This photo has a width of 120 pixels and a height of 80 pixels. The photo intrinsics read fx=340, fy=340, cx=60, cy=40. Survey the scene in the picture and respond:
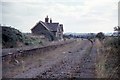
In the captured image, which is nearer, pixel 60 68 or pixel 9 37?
pixel 60 68

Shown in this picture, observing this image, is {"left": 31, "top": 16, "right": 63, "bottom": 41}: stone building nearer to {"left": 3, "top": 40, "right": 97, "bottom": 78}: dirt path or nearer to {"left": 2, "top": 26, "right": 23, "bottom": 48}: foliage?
{"left": 2, "top": 26, "right": 23, "bottom": 48}: foliage

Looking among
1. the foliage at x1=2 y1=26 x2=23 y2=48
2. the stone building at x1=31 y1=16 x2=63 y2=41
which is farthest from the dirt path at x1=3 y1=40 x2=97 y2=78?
the stone building at x1=31 y1=16 x2=63 y2=41

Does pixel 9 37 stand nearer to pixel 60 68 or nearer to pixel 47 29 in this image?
pixel 60 68

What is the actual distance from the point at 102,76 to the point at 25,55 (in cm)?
1489

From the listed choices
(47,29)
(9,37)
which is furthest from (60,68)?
(47,29)

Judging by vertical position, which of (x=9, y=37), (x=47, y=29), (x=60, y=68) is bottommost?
(x=60, y=68)

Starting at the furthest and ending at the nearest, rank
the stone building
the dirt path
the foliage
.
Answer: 1. the stone building
2. the foliage
3. the dirt path

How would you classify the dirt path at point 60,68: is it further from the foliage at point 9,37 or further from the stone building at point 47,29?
the stone building at point 47,29

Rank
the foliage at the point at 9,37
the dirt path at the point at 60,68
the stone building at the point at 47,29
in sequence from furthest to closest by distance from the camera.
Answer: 1. the stone building at the point at 47,29
2. the foliage at the point at 9,37
3. the dirt path at the point at 60,68

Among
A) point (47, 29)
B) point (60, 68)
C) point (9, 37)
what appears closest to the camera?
point (60, 68)

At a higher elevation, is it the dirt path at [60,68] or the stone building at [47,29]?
the stone building at [47,29]

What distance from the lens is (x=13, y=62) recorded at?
2320 cm

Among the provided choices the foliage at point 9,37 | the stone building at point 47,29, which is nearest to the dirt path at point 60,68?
the foliage at point 9,37

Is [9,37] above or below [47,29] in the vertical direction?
below
